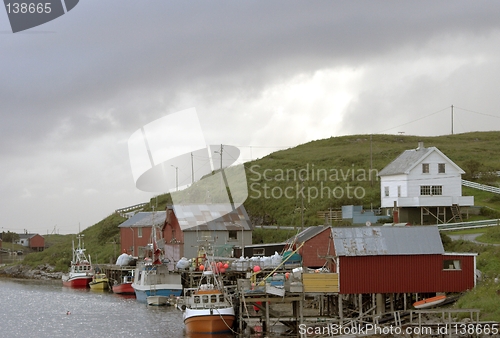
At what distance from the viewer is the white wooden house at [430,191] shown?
63812 millimetres

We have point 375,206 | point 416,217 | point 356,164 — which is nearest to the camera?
point 416,217

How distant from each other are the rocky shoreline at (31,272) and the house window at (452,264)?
67127 mm

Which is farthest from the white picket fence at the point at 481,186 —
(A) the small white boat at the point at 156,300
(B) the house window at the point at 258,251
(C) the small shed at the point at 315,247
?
(A) the small white boat at the point at 156,300

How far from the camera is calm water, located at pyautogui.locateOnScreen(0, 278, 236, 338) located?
141ft

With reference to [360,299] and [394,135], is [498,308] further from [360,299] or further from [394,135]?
[394,135]

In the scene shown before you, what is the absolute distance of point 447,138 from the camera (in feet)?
420

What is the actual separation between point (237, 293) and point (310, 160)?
230 feet

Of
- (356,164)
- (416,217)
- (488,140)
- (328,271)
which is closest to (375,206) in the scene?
(416,217)

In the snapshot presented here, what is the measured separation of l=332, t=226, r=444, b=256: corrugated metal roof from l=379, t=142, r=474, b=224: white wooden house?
25047 millimetres

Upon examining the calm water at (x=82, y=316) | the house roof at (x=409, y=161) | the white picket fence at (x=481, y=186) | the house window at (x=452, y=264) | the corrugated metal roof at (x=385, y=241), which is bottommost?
the calm water at (x=82, y=316)

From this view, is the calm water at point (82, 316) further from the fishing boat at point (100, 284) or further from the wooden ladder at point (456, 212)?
the wooden ladder at point (456, 212)

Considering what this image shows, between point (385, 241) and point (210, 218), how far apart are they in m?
34.1

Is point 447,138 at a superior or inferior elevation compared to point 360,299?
superior

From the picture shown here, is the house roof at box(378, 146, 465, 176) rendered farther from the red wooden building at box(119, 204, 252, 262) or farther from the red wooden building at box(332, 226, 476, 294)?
the red wooden building at box(332, 226, 476, 294)
